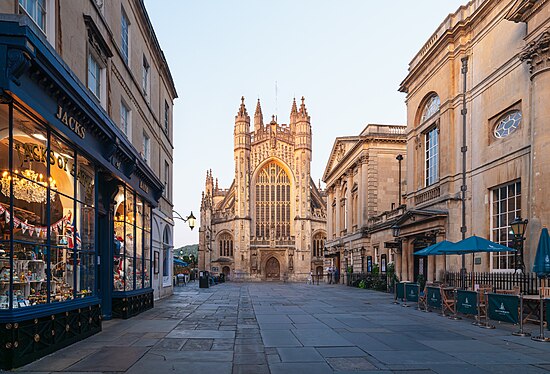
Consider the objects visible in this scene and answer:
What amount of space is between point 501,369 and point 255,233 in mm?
69987

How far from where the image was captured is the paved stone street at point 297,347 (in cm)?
853

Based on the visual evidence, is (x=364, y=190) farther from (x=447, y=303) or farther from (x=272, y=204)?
(x=272, y=204)

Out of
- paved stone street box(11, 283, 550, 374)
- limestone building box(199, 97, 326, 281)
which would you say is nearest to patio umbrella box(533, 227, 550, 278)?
paved stone street box(11, 283, 550, 374)

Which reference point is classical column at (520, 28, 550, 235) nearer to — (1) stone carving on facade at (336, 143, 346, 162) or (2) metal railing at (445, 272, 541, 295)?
(2) metal railing at (445, 272, 541, 295)

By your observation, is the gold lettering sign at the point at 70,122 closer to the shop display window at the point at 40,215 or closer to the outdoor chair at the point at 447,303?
the shop display window at the point at 40,215

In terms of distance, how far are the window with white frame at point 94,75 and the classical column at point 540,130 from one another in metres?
12.9

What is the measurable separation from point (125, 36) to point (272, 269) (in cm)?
6235

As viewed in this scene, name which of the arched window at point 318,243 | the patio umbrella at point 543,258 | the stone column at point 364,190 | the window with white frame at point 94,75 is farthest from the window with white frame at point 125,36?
the arched window at point 318,243

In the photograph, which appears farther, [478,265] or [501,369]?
[478,265]

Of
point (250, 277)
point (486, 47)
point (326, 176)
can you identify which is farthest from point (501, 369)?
point (250, 277)

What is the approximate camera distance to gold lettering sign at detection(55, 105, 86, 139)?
9.32 m

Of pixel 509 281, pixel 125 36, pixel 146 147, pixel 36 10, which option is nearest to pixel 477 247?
pixel 509 281

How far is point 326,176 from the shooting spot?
60031 mm

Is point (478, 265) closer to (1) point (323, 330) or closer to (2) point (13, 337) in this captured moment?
(1) point (323, 330)
